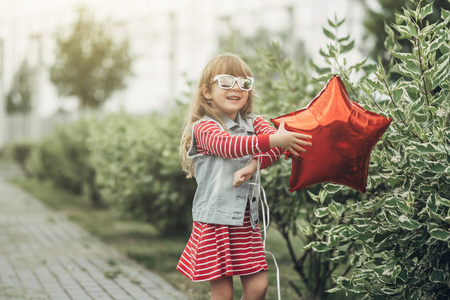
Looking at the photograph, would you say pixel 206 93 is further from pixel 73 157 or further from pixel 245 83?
pixel 73 157

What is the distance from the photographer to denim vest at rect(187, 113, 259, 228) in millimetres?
3115

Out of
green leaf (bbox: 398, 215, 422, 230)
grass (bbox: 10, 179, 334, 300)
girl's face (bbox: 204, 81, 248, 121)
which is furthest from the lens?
grass (bbox: 10, 179, 334, 300)

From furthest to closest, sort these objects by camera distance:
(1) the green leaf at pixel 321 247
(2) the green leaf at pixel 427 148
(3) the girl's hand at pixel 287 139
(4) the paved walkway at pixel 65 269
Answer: (4) the paved walkway at pixel 65 269
(1) the green leaf at pixel 321 247
(2) the green leaf at pixel 427 148
(3) the girl's hand at pixel 287 139

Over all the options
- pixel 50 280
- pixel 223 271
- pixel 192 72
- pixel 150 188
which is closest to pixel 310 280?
pixel 223 271

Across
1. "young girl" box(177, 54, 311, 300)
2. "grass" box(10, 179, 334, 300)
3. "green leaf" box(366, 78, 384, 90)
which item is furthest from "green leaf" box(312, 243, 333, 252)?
"grass" box(10, 179, 334, 300)

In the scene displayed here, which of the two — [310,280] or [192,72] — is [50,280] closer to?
[310,280]

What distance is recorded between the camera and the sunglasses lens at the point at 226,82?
3115 mm

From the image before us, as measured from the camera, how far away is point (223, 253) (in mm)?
3137

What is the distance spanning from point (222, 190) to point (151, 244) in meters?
4.89

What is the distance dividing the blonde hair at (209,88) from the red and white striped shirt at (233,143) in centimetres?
11

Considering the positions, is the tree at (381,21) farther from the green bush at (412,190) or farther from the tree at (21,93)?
the tree at (21,93)

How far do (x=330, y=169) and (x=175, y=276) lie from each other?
3.26 meters

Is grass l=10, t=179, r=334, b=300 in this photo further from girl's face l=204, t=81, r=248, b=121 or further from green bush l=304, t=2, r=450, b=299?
girl's face l=204, t=81, r=248, b=121

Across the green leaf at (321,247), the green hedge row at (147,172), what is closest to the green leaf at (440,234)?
the green leaf at (321,247)
